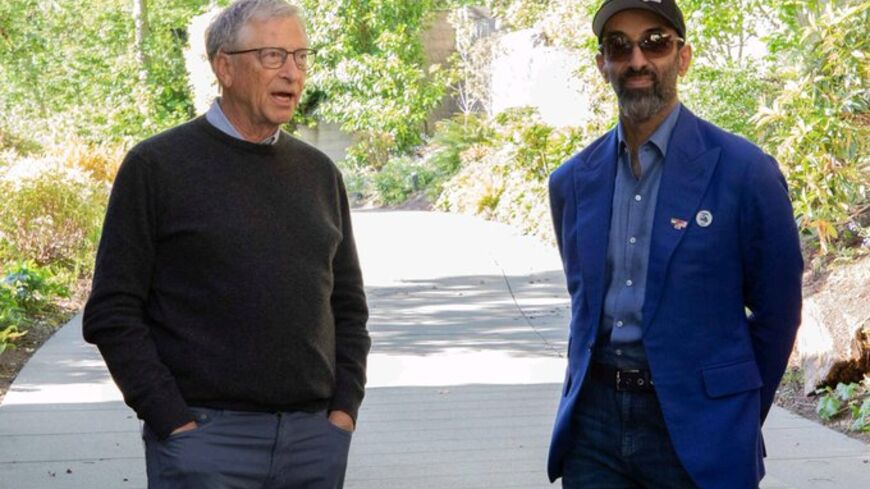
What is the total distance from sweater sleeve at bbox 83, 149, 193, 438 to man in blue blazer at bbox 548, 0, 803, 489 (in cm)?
96

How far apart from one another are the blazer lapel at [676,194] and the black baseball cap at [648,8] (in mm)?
237

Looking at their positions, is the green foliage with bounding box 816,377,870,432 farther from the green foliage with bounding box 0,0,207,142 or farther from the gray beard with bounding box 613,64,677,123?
the green foliage with bounding box 0,0,207,142

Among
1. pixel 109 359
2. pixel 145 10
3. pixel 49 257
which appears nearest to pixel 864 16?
pixel 109 359

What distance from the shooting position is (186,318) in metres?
3.73

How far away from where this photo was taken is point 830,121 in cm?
962

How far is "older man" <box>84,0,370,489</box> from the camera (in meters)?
3.69

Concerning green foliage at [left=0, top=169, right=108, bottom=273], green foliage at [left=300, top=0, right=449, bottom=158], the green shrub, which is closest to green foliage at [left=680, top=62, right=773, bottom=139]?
green foliage at [left=0, top=169, right=108, bottom=273]

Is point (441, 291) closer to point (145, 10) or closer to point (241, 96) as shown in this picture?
point (241, 96)

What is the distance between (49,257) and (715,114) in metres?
6.98

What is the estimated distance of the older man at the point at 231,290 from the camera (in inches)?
145

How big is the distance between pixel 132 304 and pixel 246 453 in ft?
1.47

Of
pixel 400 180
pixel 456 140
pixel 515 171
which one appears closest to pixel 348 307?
pixel 515 171

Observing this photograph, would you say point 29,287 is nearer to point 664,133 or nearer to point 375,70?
point 664,133

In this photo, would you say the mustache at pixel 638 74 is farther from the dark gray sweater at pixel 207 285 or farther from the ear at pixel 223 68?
the ear at pixel 223 68
